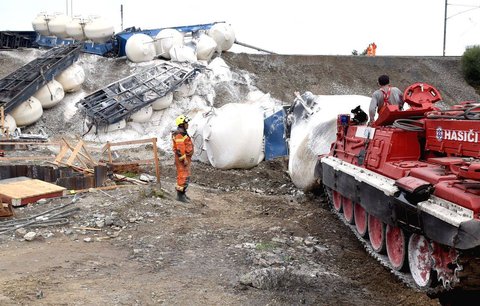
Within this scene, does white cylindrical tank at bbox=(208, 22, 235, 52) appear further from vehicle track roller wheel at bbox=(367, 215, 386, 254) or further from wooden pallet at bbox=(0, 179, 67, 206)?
vehicle track roller wheel at bbox=(367, 215, 386, 254)

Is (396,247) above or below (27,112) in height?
below

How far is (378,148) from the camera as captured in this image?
6.86 m

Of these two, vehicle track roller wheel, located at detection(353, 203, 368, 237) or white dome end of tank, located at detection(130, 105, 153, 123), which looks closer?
vehicle track roller wheel, located at detection(353, 203, 368, 237)

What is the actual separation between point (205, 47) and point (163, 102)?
4068 millimetres

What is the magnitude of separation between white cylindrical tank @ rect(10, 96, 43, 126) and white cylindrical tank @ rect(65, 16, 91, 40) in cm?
558

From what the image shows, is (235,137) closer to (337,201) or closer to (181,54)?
(337,201)

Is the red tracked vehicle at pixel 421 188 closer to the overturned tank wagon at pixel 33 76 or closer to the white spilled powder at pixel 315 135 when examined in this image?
the white spilled powder at pixel 315 135

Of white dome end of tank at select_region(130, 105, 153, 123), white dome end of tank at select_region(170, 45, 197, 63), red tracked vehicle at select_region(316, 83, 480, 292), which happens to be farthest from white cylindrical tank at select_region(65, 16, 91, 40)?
red tracked vehicle at select_region(316, 83, 480, 292)

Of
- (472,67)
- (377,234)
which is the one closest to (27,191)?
(377,234)

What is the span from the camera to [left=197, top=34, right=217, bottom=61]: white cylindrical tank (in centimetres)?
2189

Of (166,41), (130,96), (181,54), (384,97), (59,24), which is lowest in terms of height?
(130,96)

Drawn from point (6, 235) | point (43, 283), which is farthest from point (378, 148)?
point (6, 235)

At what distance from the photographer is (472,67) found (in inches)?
1041

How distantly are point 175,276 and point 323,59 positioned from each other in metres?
21.1
